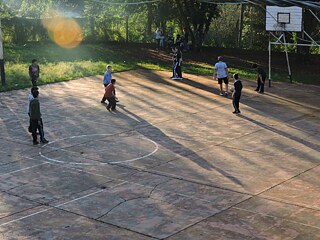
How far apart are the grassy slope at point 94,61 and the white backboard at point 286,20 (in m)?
2.65

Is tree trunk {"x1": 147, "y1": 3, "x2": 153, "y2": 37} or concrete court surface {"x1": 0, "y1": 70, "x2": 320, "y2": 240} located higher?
tree trunk {"x1": 147, "y1": 3, "x2": 153, "y2": 37}

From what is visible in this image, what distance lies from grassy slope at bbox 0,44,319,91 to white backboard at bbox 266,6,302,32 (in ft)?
8.68

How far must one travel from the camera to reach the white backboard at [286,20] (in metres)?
26.5

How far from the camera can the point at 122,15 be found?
153 feet

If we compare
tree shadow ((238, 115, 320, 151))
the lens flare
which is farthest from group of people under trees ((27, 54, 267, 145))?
the lens flare

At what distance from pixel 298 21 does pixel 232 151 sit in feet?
43.9

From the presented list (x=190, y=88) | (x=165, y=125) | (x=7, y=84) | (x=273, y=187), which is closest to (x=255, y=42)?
(x=190, y=88)

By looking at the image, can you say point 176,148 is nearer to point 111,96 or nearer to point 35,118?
point 35,118

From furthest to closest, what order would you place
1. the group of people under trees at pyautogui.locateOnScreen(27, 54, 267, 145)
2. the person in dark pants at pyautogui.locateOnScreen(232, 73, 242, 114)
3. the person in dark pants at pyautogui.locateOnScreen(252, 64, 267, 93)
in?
1. the person in dark pants at pyautogui.locateOnScreen(252, 64, 267, 93)
2. the person in dark pants at pyautogui.locateOnScreen(232, 73, 242, 114)
3. the group of people under trees at pyautogui.locateOnScreen(27, 54, 267, 145)

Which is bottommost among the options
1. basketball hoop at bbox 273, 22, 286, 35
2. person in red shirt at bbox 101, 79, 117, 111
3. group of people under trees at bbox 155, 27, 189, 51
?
person in red shirt at bbox 101, 79, 117, 111

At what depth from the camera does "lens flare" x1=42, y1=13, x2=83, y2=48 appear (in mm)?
44625

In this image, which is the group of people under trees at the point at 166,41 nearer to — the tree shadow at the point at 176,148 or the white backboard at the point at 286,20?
the white backboard at the point at 286,20

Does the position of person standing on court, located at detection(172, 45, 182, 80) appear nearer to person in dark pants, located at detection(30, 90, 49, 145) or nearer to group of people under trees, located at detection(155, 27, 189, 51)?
group of people under trees, located at detection(155, 27, 189, 51)

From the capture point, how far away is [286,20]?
26.7m
